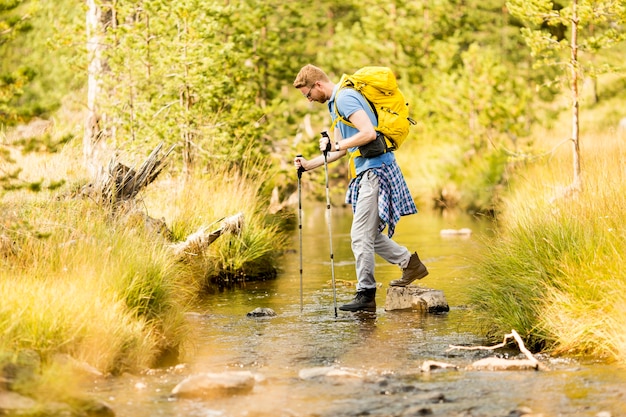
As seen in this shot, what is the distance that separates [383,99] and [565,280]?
269cm

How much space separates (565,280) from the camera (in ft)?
26.5

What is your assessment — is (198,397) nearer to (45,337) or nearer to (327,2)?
(45,337)

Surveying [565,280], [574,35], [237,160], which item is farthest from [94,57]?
[565,280]

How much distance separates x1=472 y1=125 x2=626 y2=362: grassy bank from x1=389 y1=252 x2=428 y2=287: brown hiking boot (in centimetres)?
103

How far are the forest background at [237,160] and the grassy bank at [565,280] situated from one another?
18 mm

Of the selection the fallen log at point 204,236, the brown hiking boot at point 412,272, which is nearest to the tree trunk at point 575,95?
the brown hiking boot at point 412,272

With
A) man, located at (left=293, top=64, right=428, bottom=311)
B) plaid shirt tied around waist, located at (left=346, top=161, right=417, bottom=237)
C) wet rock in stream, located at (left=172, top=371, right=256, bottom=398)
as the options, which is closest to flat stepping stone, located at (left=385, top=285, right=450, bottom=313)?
man, located at (left=293, top=64, right=428, bottom=311)

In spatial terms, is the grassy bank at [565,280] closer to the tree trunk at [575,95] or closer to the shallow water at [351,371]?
the shallow water at [351,371]

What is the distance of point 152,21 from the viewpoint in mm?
15547

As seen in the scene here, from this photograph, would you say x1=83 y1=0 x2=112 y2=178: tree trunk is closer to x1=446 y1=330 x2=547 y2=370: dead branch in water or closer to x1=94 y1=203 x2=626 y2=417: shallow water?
x1=94 y1=203 x2=626 y2=417: shallow water

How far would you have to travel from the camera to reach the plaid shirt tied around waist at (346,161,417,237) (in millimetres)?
9992

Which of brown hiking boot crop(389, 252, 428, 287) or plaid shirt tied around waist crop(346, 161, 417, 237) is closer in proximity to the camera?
plaid shirt tied around waist crop(346, 161, 417, 237)

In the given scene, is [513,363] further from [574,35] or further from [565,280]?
[574,35]

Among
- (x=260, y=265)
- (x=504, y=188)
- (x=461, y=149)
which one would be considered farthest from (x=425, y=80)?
(x=260, y=265)
